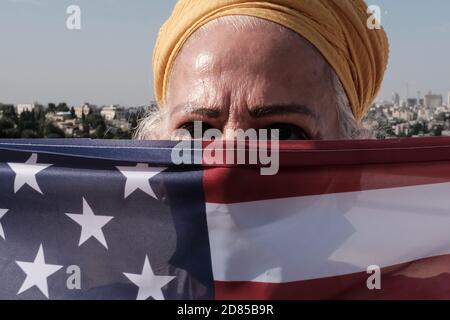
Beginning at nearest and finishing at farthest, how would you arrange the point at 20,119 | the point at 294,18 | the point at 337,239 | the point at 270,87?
the point at 337,239 → the point at 270,87 → the point at 294,18 → the point at 20,119

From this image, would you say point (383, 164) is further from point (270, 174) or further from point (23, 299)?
point (23, 299)

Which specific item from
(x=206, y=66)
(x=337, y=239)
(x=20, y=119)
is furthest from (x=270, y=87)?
(x=20, y=119)

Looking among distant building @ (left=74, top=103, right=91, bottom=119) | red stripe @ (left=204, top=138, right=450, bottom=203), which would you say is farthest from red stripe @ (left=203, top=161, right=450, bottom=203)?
distant building @ (left=74, top=103, right=91, bottom=119)

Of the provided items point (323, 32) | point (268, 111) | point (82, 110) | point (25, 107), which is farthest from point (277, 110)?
point (82, 110)

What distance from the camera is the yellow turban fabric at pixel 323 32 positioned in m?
2.45

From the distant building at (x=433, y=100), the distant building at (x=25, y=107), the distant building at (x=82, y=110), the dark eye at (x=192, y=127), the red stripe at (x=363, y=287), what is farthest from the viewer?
the distant building at (x=433, y=100)

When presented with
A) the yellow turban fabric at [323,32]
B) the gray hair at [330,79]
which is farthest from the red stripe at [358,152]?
the yellow turban fabric at [323,32]

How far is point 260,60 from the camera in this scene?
226cm

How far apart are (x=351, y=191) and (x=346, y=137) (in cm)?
49

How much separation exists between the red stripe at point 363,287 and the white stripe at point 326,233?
0.02 metres

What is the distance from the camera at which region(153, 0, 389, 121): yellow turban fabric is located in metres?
2.45

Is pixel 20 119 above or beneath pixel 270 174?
above

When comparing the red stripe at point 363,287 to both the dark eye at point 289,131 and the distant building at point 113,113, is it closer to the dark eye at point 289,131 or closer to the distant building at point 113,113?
the dark eye at point 289,131

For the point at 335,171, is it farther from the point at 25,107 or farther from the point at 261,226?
the point at 25,107
